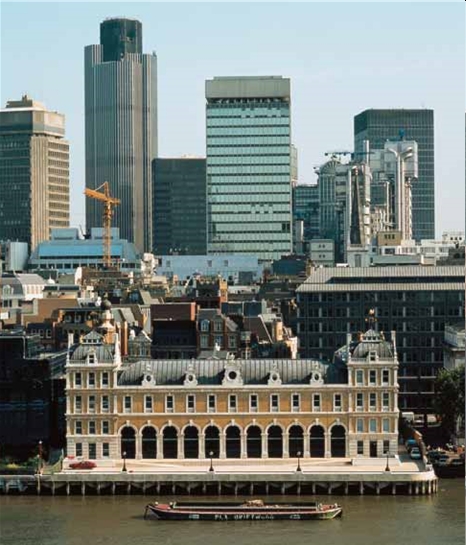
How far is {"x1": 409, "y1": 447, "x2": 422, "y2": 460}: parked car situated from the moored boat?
50.4 ft

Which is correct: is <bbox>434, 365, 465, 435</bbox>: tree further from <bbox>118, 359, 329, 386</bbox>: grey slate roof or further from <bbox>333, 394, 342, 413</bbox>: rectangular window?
<bbox>118, 359, 329, 386</bbox>: grey slate roof

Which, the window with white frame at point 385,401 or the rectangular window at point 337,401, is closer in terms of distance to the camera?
the rectangular window at point 337,401

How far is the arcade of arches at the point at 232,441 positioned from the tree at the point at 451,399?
11.1 m

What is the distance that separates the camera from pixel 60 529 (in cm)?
10131

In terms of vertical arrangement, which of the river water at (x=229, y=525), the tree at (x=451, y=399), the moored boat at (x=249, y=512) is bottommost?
the river water at (x=229, y=525)

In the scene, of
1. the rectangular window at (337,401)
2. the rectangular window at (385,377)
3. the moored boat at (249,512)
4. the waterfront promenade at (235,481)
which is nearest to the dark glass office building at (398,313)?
the rectangular window at (385,377)

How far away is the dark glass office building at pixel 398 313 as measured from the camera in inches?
6019

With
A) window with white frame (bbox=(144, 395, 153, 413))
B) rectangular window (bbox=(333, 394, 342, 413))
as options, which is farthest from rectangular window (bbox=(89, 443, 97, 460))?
rectangular window (bbox=(333, 394, 342, 413))

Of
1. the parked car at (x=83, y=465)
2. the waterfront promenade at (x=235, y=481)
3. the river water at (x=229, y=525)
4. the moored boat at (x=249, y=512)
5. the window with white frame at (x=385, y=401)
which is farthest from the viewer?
the window with white frame at (x=385, y=401)

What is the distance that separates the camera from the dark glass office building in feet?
502

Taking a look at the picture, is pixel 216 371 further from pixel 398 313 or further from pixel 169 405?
pixel 398 313

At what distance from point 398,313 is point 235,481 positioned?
45123 mm

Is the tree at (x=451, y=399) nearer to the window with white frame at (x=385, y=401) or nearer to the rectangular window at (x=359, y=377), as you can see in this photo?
the window with white frame at (x=385, y=401)

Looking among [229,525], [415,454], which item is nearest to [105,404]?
[229,525]
